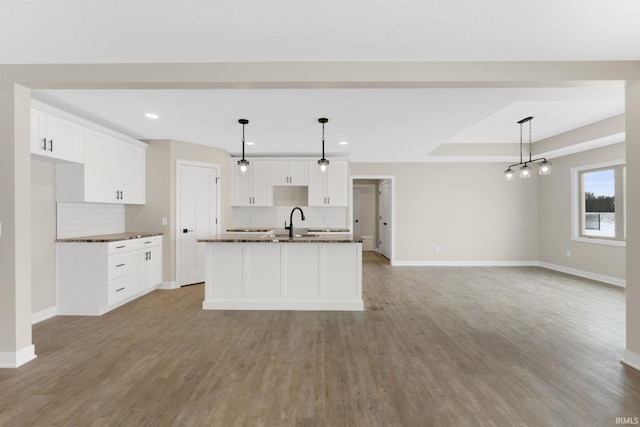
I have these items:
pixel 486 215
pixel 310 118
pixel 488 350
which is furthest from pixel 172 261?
pixel 486 215

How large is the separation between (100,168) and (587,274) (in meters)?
8.67

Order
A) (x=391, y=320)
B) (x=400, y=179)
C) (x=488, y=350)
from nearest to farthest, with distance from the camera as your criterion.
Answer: (x=488, y=350) < (x=391, y=320) < (x=400, y=179)

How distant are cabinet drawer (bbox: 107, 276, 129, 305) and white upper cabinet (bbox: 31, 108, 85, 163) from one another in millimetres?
1667

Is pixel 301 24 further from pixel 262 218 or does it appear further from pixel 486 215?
pixel 486 215

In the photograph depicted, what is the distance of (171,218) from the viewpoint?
5.07 metres

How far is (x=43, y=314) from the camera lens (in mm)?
3623

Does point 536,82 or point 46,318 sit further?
point 46,318

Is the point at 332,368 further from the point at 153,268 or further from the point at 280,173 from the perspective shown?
the point at 280,173

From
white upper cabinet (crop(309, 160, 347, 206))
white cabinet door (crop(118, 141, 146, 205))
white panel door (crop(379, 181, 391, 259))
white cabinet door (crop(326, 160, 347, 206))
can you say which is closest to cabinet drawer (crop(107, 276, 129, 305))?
white cabinet door (crop(118, 141, 146, 205))

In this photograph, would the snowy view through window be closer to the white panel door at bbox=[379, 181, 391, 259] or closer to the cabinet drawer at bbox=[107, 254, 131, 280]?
the white panel door at bbox=[379, 181, 391, 259]

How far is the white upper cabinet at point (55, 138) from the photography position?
3.22m

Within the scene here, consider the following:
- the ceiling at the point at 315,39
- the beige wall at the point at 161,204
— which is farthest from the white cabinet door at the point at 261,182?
the ceiling at the point at 315,39

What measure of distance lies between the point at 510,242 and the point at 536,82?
5645 mm

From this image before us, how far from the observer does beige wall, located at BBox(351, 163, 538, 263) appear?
7.04 metres
